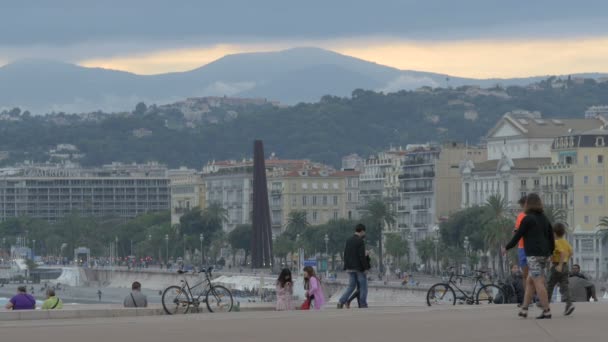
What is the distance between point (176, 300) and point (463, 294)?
15.5 feet

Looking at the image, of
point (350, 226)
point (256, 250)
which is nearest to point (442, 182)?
point (350, 226)

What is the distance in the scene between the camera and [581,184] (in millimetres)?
140500

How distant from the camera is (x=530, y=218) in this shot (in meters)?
28.9

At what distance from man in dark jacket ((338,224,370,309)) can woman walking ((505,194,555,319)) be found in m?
6.62

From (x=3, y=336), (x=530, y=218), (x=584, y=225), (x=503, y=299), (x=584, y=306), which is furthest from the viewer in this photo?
(x=584, y=225)

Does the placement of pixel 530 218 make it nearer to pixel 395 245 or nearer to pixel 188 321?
pixel 188 321

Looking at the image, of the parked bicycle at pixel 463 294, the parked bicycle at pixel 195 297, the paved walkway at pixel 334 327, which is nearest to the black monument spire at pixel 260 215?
the parked bicycle at pixel 463 294

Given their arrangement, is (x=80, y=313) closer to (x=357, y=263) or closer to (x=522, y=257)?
(x=357, y=263)

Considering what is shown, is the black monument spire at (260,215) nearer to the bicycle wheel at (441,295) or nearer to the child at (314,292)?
the child at (314,292)

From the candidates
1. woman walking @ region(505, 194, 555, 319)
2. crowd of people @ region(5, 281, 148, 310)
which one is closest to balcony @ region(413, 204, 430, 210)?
crowd of people @ region(5, 281, 148, 310)

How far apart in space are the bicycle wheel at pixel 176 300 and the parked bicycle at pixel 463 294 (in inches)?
155

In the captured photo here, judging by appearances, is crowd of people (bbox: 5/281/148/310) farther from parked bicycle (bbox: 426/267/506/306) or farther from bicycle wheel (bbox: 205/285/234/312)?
parked bicycle (bbox: 426/267/506/306)

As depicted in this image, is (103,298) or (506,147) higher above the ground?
(506,147)

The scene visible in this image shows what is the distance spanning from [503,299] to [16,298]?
8082mm
